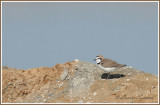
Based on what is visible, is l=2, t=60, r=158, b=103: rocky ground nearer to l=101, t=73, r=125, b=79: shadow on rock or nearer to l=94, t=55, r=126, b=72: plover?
l=101, t=73, r=125, b=79: shadow on rock

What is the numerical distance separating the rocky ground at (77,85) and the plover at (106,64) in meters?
0.83

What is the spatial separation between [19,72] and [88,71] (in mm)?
5628

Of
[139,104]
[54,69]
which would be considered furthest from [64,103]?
[54,69]

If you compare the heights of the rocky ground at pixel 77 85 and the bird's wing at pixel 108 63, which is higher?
the bird's wing at pixel 108 63

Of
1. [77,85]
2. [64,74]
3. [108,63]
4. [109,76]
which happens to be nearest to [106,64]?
[108,63]

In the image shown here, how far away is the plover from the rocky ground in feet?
2.73

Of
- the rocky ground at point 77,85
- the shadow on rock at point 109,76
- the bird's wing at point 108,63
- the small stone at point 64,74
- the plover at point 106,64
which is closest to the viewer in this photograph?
the rocky ground at point 77,85

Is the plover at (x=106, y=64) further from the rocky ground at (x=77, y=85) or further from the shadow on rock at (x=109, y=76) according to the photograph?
the shadow on rock at (x=109, y=76)

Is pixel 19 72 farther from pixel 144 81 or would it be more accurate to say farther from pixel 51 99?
pixel 144 81

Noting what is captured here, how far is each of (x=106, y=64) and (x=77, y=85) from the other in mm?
2466

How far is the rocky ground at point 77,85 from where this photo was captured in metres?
26.7

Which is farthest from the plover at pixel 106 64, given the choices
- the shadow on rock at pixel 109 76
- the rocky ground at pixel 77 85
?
the shadow on rock at pixel 109 76

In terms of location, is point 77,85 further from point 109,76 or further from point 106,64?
point 109,76

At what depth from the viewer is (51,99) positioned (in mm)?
28109
